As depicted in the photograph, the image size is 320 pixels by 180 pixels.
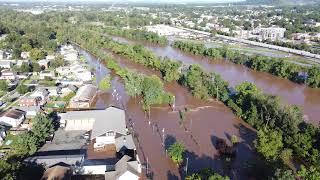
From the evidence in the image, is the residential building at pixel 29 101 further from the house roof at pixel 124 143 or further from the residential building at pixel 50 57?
the residential building at pixel 50 57

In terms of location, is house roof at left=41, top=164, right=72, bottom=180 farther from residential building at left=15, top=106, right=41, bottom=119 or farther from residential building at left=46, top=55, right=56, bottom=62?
residential building at left=46, top=55, right=56, bottom=62

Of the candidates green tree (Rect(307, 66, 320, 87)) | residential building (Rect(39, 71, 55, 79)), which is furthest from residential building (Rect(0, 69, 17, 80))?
green tree (Rect(307, 66, 320, 87))

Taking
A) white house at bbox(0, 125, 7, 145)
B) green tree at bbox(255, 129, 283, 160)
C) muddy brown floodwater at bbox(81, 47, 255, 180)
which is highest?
green tree at bbox(255, 129, 283, 160)

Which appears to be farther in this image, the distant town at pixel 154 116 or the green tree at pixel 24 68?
the green tree at pixel 24 68

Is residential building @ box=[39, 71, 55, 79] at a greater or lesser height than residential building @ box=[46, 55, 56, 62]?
lesser

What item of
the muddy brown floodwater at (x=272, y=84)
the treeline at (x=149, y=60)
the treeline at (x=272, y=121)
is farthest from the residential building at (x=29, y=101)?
the muddy brown floodwater at (x=272, y=84)

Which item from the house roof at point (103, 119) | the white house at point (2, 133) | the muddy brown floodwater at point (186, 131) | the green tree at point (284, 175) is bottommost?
the muddy brown floodwater at point (186, 131)

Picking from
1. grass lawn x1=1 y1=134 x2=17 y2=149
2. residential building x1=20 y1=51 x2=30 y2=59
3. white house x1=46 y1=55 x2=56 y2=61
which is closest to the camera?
grass lawn x1=1 y1=134 x2=17 y2=149

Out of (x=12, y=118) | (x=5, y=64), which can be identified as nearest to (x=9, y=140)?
(x=12, y=118)
